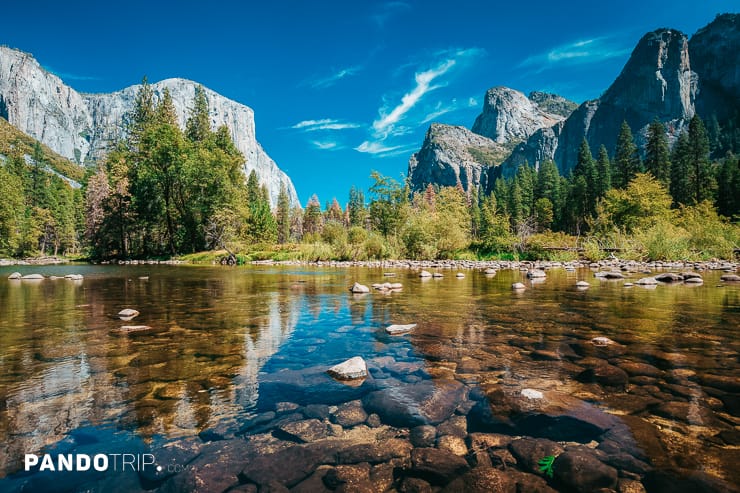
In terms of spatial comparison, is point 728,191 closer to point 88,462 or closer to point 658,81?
point 88,462

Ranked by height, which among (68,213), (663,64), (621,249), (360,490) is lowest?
(360,490)

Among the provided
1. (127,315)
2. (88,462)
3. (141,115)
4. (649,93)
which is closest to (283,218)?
(141,115)

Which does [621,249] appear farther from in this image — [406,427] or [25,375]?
[25,375]

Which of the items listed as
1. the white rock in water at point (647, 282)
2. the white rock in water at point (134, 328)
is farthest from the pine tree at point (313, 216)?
the white rock in water at point (134, 328)

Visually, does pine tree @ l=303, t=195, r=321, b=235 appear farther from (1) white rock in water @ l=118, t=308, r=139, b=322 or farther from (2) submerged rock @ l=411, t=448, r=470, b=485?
(2) submerged rock @ l=411, t=448, r=470, b=485

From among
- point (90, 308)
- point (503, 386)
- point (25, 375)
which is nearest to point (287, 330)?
point (25, 375)

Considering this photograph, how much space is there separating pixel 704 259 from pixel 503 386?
30.7 metres

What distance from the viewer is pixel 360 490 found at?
2.33 m

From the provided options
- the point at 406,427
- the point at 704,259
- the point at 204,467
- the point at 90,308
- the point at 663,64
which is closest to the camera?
the point at 204,467

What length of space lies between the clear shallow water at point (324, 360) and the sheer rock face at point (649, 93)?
174 m

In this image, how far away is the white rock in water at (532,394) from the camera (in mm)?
3611

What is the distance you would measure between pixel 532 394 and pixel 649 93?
20176cm

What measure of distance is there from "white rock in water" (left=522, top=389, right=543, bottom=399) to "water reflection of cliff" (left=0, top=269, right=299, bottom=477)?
8.93ft

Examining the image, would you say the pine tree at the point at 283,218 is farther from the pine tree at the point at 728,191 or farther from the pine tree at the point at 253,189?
the pine tree at the point at 728,191
